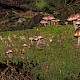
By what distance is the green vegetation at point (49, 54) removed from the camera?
167 inches

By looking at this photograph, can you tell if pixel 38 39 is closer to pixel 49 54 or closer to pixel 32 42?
pixel 32 42

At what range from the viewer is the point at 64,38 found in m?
4.89

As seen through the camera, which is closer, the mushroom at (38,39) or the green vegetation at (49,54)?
the green vegetation at (49,54)

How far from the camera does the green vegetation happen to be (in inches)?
167

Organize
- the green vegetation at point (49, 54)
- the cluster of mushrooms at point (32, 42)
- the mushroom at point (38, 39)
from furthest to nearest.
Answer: the mushroom at point (38, 39), the cluster of mushrooms at point (32, 42), the green vegetation at point (49, 54)

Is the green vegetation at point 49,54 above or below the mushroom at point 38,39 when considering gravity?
below

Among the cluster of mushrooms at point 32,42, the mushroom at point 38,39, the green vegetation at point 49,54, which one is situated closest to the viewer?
the green vegetation at point 49,54

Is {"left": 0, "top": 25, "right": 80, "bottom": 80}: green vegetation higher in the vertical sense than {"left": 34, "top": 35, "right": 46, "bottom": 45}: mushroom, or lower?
lower

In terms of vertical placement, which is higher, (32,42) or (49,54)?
(32,42)

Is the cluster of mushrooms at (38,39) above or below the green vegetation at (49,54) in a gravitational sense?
above

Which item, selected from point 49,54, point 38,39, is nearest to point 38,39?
point 38,39

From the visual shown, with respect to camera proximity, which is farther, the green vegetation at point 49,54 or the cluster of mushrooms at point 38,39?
the cluster of mushrooms at point 38,39

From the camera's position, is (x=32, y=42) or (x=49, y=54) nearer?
(x=49, y=54)

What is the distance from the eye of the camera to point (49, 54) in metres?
4.47
